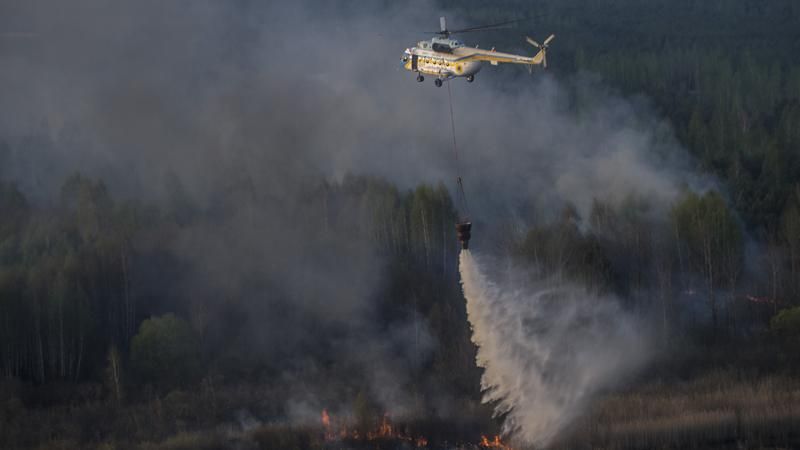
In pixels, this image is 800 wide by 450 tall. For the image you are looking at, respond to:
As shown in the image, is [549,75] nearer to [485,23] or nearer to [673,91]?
[673,91]

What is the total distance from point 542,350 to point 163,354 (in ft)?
56.7

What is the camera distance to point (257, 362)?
5925cm

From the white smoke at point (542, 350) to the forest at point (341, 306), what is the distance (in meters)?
1.04

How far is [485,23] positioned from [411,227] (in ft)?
166

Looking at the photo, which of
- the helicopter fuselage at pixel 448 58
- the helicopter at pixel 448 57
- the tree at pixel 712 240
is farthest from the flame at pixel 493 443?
the tree at pixel 712 240

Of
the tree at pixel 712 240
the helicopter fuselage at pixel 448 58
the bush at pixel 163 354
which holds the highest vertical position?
the helicopter fuselage at pixel 448 58

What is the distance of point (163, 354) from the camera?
186 ft

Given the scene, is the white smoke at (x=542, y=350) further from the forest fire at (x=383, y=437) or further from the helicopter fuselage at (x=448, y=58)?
the helicopter fuselage at (x=448, y=58)

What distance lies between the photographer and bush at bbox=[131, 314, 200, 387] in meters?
56.6

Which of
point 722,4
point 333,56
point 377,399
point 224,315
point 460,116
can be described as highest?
point 722,4

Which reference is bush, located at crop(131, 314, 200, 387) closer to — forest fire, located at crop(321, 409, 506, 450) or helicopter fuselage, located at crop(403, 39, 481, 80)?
forest fire, located at crop(321, 409, 506, 450)

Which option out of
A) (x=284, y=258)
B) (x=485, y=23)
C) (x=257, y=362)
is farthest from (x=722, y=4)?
(x=257, y=362)

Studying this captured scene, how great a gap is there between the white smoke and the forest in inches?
40.9

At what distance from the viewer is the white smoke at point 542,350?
5134 centimetres
